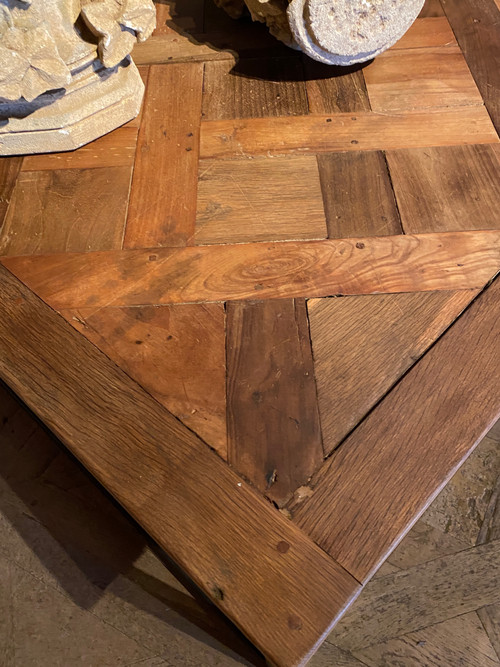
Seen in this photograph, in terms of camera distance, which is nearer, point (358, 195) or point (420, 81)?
point (358, 195)

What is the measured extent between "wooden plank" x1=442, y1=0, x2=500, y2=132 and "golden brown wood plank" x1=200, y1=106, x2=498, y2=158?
0.05 m

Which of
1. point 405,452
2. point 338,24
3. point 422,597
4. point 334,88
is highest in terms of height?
point 338,24

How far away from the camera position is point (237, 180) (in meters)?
0.93

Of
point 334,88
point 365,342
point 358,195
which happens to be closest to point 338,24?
point 334,88

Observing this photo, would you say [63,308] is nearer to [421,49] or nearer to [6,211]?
[6,211]

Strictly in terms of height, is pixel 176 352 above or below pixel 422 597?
above

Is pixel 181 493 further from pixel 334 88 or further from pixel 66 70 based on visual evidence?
pixel 334 88

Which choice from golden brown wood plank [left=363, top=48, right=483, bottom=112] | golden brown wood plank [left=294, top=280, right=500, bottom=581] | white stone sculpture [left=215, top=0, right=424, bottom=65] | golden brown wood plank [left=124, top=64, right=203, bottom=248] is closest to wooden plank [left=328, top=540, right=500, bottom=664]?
golden brown wood plank [left=294, top=280, right=500, bottom=581]

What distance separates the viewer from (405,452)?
0.63 metres

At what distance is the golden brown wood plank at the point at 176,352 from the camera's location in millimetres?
679

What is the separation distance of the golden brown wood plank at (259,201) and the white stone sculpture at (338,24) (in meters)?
0.20

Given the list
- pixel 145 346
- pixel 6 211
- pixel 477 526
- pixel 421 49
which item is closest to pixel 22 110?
pixel 6 211

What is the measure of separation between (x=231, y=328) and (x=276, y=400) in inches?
4.8

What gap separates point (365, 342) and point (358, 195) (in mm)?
287
